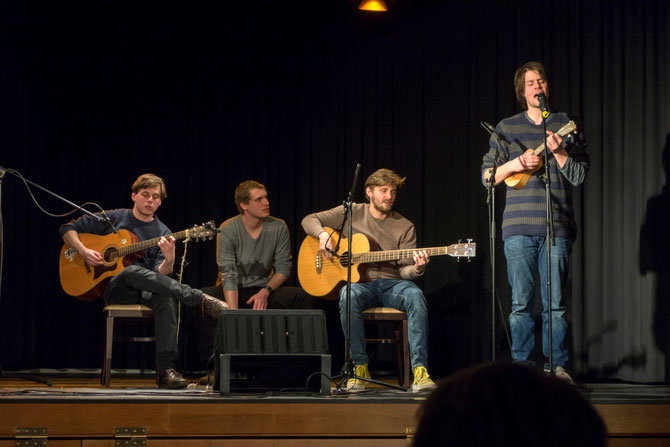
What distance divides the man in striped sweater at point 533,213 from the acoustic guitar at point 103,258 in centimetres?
186

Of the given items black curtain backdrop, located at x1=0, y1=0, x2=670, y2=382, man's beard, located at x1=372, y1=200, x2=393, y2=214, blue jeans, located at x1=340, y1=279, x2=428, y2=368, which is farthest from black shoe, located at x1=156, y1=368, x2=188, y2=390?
man's beard, located at x1=372, y1=200, x2=393, y2=214

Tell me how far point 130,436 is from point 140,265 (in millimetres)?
1660

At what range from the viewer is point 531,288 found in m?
4.33

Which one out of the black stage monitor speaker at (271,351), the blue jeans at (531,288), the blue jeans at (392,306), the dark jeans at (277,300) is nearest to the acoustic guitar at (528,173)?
the blue jeans at (531,288)

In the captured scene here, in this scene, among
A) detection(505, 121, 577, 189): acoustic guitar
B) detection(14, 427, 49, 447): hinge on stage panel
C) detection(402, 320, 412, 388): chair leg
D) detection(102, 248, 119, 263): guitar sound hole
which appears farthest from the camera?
detection(102, 248, 119, 263): guitar sound hole

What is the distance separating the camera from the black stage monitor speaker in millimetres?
3777

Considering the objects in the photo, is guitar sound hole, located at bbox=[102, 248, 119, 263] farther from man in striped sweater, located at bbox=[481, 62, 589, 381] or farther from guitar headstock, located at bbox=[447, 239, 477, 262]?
man in striped sweater, located at bbox=[481, 62, 589, 381]

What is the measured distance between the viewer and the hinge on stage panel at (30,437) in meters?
3.31

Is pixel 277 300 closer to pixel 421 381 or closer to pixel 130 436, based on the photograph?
pixel 421 381

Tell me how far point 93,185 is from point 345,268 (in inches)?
90.9

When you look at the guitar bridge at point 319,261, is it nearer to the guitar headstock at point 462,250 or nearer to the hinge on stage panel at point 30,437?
the guitar headstock at point 462,250

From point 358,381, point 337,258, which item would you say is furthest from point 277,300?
point 358,381

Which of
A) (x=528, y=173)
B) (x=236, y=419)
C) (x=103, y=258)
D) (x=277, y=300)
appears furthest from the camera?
(x=277, y=300)

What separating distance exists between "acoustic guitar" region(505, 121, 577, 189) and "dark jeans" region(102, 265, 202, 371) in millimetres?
2002
